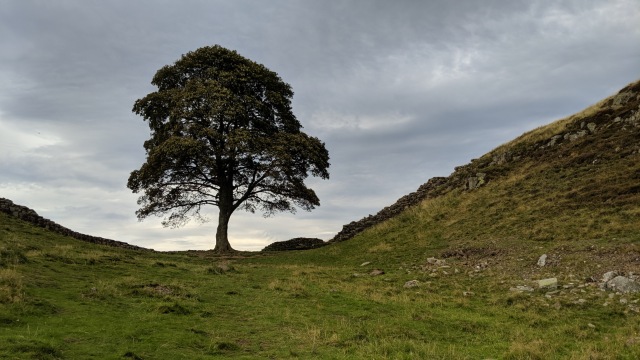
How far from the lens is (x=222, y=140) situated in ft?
130

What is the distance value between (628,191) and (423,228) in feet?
46.2

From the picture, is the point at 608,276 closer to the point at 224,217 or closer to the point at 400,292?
the point at 400,292

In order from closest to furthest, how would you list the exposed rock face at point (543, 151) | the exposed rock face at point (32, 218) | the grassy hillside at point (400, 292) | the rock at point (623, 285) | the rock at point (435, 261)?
the grassy hillside at point (400, 292), the rock at point (623, 285), the rock at point (435, 261), the exposed rock face at point (32, 218), the exposed rock face at point (543, 151)

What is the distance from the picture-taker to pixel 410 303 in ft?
53.8

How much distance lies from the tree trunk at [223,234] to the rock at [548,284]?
3002cm

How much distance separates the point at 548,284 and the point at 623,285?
2.47m

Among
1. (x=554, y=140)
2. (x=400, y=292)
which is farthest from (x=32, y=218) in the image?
(x=554, y=140)

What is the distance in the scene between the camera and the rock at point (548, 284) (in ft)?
55.4

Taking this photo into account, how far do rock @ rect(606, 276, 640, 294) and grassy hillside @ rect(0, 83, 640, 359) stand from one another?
42 cm

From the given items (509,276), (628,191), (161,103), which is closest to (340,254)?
(509,276)

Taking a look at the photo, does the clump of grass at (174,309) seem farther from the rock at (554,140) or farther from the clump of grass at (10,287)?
the rock at (554,140)

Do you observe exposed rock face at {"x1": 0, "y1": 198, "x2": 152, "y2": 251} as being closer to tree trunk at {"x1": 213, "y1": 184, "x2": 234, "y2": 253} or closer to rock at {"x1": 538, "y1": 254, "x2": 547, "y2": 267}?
tree trunk at {"x1": 213, "y1": 184, "x2": 234, "y2": 253}

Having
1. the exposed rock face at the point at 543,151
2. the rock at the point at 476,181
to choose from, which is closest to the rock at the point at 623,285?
the exposed rock face at the point at 543,151

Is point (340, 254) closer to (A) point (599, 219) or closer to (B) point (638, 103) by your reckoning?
(A) point (599, 219)
